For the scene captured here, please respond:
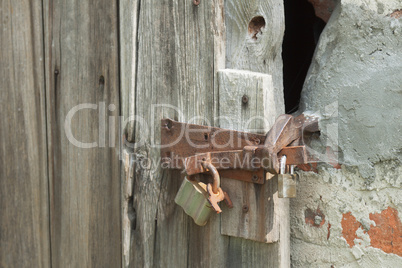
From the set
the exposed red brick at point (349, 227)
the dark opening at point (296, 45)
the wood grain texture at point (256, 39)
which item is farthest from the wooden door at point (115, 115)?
the dark opening at point (296, 45)

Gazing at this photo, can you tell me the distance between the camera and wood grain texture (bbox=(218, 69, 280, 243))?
42.6 inches

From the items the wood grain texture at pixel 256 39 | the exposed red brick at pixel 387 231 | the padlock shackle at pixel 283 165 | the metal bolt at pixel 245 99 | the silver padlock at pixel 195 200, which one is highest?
the wood grain texture at pixel 256 39

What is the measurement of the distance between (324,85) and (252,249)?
450 millimetres

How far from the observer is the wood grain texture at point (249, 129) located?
1083 mm

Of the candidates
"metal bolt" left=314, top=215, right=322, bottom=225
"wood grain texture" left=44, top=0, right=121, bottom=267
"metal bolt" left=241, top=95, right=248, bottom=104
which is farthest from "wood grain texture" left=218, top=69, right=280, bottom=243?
"wood grain texture" left=44, top=0, right=121, bottom=267

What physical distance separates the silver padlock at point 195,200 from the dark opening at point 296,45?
521 mm

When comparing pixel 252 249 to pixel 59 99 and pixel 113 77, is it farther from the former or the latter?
pixel 59 99

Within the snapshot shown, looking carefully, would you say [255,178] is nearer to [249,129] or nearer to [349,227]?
[249,129]

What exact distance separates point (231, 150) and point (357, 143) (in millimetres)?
301

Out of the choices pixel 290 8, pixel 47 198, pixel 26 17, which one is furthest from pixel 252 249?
pixel 26 17

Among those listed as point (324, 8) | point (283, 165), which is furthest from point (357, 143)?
point (324, 8)

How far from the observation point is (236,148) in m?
1.12

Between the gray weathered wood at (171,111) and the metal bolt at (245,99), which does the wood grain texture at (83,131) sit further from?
the metal bolt at (245,99)

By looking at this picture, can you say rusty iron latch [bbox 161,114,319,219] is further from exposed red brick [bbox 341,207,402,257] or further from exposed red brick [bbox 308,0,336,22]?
exposed red brick [bbox 308,0,336,22]
